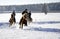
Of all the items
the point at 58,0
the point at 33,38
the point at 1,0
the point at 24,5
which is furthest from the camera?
the point at 1,0

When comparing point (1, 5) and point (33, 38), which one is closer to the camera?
point (33, 38)

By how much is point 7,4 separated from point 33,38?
41.9 meters

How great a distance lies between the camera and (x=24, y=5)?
49.0m

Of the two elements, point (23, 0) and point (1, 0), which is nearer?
point (23, 0)

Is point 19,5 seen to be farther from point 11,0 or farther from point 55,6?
point 55,6

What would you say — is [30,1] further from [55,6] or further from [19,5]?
[55,6]

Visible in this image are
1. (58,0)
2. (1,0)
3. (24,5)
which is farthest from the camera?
(1,0)

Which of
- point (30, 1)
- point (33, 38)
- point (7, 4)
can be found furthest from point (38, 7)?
point (33, 38)

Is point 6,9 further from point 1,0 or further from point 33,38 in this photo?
point 33,38

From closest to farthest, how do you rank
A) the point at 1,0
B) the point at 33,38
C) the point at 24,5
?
the point at 33,38, the point at 24,5, the point at 1,0

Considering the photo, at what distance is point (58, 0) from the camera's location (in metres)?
45.5

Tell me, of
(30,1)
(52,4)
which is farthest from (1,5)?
(52,4)

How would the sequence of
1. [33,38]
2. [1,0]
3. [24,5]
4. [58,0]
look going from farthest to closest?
[1,0], [24,5], [58,0], [33,38]

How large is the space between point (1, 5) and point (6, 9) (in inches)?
71.4
